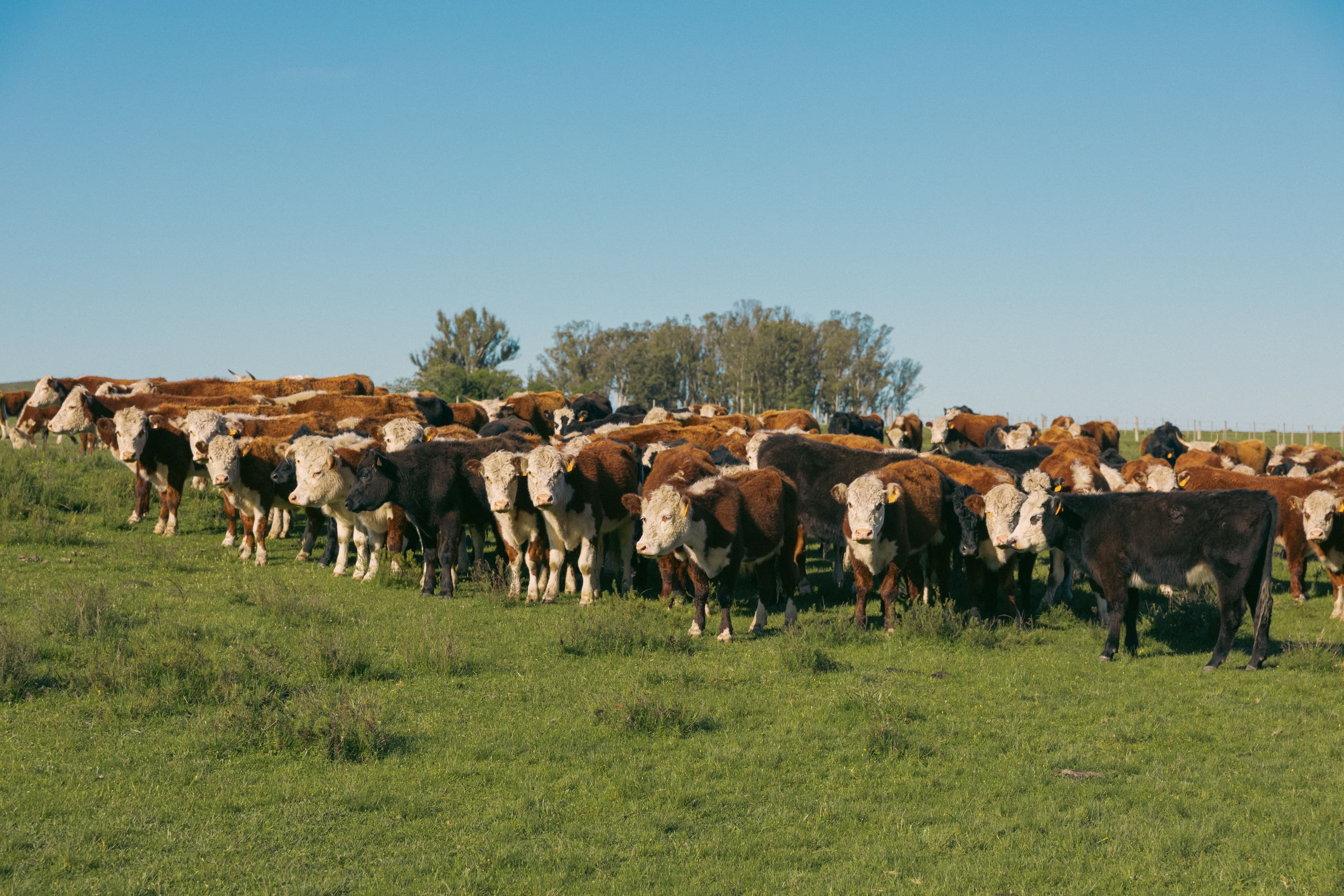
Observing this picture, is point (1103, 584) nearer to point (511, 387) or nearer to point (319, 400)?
point (319, 400)

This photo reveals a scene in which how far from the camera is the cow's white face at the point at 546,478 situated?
1300cm

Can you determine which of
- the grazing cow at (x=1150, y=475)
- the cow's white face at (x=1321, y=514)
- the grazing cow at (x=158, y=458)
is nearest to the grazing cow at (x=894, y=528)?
the grazing cow at (x=1150, y=475)

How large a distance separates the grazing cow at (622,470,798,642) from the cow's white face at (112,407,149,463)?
9.20 meters

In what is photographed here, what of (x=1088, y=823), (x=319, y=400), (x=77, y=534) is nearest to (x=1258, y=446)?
(x=319, y=400)

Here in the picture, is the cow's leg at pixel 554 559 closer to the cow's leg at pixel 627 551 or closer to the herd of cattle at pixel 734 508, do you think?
the herd of cattle at pixel 734 508

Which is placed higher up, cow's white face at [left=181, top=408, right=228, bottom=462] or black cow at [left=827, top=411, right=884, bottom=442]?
black cow at [left=827, top=411, right=884, bottom=442]

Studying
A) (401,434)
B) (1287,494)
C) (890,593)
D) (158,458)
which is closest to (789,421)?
(401,434)

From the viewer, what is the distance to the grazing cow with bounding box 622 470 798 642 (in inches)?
437

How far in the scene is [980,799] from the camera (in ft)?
23.0

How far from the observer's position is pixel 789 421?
31203 mm

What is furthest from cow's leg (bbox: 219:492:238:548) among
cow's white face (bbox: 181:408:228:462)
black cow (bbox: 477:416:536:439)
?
black cow (bbox: 477:416:536:439)

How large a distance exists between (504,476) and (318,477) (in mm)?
2784

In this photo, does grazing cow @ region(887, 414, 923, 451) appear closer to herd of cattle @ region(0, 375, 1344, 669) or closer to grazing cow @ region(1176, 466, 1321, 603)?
herd of cattle @ region(0, 375, 1344, 669)

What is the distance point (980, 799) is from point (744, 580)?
845cm
